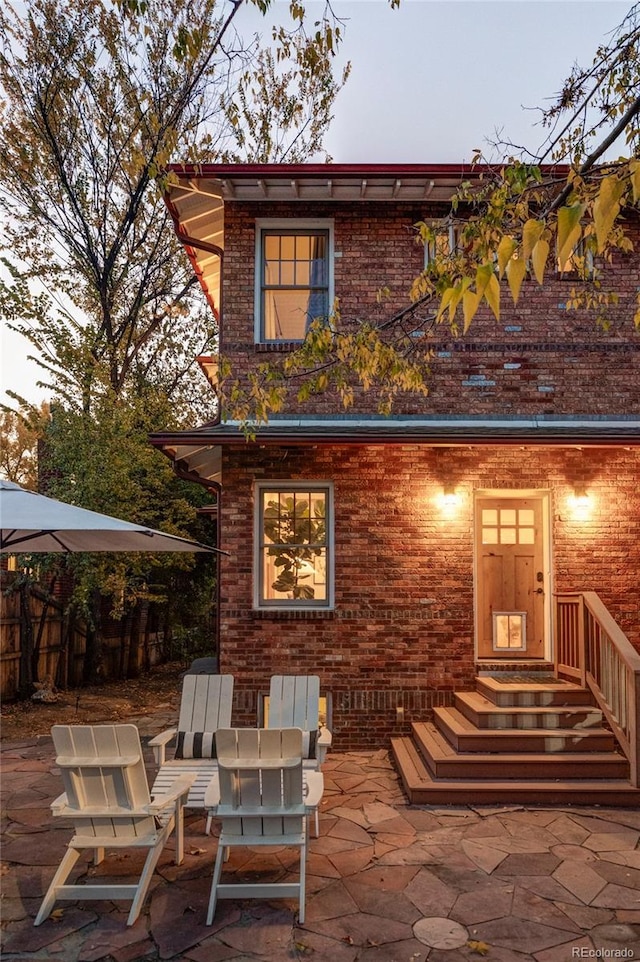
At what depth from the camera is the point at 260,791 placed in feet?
14.4

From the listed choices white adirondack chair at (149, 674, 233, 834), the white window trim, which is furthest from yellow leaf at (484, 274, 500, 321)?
the white window trim

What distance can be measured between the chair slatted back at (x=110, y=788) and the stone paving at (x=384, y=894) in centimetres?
47

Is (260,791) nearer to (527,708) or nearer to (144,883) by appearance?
(144,883)

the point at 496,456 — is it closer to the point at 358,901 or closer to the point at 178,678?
Answer: the point at 358,901

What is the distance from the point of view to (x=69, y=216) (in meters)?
14.6

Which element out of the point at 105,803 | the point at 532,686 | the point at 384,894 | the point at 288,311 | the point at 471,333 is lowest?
the point at 384,894

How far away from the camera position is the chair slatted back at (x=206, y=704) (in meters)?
6.46

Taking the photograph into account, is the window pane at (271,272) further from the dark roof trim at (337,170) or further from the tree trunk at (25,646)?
the tree trunk at (25,646)

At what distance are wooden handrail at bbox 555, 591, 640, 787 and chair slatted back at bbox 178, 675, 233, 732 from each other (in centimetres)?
373

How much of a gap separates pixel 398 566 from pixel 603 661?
2.40 meters

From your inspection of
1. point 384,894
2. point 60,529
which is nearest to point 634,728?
point 384,894

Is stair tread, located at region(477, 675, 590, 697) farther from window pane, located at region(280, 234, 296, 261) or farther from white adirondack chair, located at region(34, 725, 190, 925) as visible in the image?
window pane, located at region(280, 234, 296, 261)

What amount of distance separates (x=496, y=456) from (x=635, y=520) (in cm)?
182

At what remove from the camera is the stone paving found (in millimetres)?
3771
